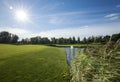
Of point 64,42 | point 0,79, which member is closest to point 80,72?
point 0,79

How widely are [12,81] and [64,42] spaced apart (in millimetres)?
117177

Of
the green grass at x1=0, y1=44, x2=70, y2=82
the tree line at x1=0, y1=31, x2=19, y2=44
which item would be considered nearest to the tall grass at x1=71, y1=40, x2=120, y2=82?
the green grass at x1=0, y1=44, x2=70, y2=82

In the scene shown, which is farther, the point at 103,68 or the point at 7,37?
the point at 7,37

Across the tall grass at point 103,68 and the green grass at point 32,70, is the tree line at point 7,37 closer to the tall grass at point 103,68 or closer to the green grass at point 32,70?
the green grass at point 32,70

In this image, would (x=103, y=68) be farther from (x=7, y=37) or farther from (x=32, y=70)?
(x=7, y=37)

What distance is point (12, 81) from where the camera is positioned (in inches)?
281

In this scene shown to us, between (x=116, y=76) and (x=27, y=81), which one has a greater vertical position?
(x=116, y=76)

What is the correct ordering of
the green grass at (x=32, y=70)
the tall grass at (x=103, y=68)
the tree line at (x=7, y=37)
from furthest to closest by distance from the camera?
the tree line at (x=7, y=37)
the green grass at (x=32, y=70)
the tall grass at (x=103, y=68)

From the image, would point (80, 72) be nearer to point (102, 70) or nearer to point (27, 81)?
point (102, 70)

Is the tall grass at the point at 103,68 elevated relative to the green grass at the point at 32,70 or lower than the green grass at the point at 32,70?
elevated

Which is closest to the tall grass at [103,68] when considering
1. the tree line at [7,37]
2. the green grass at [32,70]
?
the green grass at [32,70]

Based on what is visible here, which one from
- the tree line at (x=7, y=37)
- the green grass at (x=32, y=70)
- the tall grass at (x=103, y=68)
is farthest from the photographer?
the tree line at (x=7, y=37)

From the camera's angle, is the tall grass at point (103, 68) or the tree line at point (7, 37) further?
the tree line at point (7, 37)

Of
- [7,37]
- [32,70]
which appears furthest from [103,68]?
[7,37]
